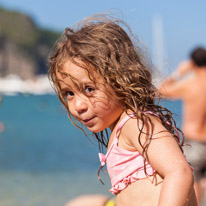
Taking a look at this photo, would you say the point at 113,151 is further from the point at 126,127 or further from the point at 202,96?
the point at 202,96

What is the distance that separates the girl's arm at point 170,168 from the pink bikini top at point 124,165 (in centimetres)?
9

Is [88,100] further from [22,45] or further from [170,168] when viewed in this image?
[22,45]

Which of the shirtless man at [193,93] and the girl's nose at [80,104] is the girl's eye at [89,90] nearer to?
the girl's nose at [80,104]

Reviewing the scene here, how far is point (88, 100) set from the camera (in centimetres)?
200

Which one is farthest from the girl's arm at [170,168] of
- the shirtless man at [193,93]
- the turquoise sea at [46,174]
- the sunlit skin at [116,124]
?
the shirtless man at [193,93]

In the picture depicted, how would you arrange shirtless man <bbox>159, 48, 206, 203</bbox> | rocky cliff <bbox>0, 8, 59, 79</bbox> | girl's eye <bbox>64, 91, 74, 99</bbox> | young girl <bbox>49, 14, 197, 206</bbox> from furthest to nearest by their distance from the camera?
rocky cliff <bbox>0, 8, 59, 79</bbox> < shirtless man <bbox>159, 48, 206, 203</bbox> < girl's eye <bbox>64, 91, 74, 99</bbox> < young girl <bbox>49, 14, 197, 206</bbox>

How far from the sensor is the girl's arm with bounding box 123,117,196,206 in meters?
1.77

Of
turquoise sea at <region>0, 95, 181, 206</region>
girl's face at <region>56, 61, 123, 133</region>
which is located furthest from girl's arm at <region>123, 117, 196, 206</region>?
turquoise sea at <region>0, 95, 181, 206</region>

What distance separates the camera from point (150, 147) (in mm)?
1862

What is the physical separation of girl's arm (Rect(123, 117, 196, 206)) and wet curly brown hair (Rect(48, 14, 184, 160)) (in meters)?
0.05

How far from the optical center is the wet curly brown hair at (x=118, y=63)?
1.99m

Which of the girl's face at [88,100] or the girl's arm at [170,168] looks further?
the girl's face at [88,100]

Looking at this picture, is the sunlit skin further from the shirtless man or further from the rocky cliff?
the rocky cliff

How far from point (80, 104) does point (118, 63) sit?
A: 25 centimetres
